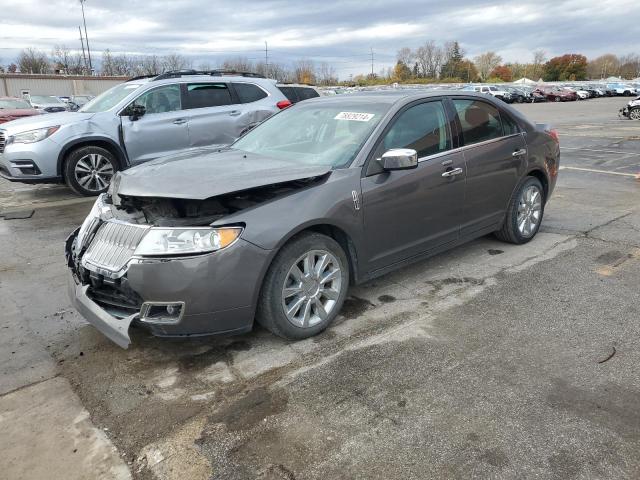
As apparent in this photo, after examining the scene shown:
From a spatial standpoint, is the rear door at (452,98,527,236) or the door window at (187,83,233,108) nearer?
the rear door at (452,98,527,236)

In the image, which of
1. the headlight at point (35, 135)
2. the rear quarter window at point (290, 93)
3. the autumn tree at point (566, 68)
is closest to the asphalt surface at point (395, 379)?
the headlight at point (35, 135)

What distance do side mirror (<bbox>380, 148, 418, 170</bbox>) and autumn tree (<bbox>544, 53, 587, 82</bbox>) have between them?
119807mm

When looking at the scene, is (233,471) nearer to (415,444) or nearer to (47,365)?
(415,444)

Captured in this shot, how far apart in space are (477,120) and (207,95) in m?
5.41

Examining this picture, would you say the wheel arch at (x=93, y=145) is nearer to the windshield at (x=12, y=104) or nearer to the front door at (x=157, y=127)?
the front door at (x=157, y=127)

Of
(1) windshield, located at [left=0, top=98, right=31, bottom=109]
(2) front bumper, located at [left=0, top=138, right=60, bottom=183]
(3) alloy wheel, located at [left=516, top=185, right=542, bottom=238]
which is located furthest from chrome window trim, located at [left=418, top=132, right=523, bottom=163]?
(1) windshield, located at [left=0, top=98, right=31, bottom=109]

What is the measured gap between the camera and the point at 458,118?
4.56 meters

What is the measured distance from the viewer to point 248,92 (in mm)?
9180

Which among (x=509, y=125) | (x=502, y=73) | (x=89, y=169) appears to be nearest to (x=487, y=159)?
(x=509, y=125)

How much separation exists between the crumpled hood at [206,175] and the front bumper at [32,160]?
451 cm

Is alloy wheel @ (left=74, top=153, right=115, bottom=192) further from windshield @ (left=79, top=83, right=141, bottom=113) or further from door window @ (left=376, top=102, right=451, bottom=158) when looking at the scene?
door window @ (left=376, top=102, right=451, bottom=158)

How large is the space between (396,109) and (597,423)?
2583 mm

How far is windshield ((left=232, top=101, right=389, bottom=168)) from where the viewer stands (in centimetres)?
391

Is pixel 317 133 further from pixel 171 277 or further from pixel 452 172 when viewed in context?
Answer: pixel 171 277
